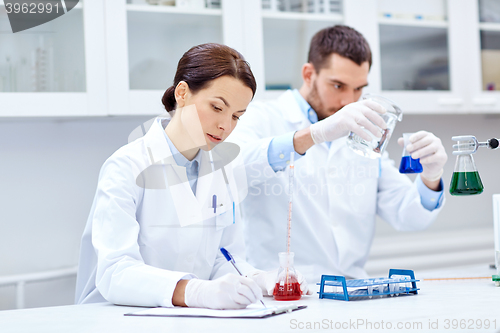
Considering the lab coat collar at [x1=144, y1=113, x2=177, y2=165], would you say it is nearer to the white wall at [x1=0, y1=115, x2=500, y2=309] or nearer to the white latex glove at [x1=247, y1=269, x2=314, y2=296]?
the white latex glove at [x1=247, y1=269, x2=314, y2=296]

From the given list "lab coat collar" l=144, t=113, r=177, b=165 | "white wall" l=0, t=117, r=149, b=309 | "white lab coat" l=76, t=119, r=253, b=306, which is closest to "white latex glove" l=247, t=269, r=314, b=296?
"white lab coat" l=76, t=119, r=253, b=306

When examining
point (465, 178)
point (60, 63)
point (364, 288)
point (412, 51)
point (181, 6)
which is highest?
point (181, 6)

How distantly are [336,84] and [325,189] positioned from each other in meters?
0.40

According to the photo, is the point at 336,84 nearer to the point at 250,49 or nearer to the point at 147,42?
the point at 250,49

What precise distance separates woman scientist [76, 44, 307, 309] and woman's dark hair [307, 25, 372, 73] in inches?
22.8

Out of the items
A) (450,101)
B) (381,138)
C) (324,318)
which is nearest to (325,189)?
(381,138)

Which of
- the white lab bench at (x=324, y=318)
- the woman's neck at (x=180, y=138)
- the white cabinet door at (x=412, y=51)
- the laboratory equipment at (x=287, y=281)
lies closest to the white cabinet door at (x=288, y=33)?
the white cabinet door at (x=412, y=51)

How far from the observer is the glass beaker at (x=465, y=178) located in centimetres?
128

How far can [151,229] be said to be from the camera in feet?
4.15

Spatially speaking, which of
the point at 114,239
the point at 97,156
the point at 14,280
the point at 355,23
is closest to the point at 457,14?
the point at 355,23

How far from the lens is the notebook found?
0.93 meters

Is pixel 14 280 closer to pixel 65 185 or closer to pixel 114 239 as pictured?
pixel 65 185

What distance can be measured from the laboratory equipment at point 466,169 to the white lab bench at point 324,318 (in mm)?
267

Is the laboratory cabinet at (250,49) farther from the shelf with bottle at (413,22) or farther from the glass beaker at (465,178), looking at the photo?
the glass beaker at (465,178)
